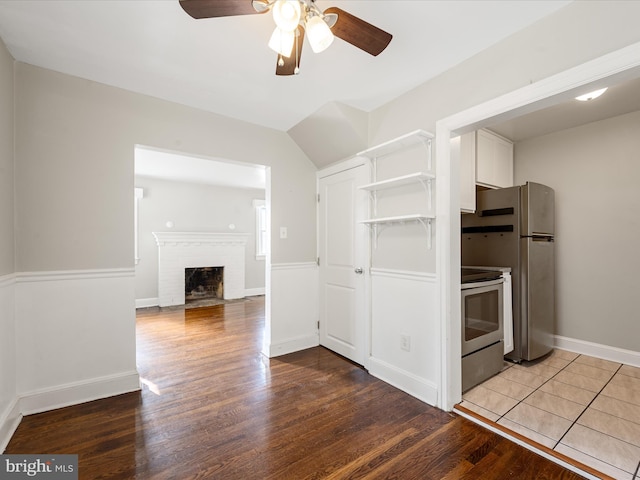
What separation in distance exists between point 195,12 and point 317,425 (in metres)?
2.31

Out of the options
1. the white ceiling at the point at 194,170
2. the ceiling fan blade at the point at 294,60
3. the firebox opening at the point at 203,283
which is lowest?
the firebox opening at the point at 203,283

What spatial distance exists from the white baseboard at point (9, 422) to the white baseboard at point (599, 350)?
4.69 m

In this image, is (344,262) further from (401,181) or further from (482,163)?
(482,163)

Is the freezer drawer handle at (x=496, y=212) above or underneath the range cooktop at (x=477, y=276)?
above

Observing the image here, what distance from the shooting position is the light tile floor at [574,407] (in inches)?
65.9

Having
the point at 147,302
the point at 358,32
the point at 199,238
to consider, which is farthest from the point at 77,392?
the point at 199,238

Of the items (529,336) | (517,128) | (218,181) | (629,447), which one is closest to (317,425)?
(629,447)

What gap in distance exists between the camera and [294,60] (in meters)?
1.59

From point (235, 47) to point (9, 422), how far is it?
2.69 m

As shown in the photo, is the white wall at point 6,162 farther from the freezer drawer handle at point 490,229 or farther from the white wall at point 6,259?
the freezer drawer handle at point 490,229

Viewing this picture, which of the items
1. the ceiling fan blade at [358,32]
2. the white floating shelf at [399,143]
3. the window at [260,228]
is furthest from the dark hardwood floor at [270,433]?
the window at [260,228]

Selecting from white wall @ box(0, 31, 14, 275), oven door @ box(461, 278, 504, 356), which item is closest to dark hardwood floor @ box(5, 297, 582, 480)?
oven door @ box(461, 278, 504, 356)

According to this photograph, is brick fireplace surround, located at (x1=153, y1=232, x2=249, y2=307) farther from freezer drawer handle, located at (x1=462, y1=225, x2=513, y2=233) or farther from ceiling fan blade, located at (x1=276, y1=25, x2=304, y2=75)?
ceiling fan blade, located at (x1=276, y1=25, x2=304, y2=75)

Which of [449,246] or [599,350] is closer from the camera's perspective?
[449,246]
